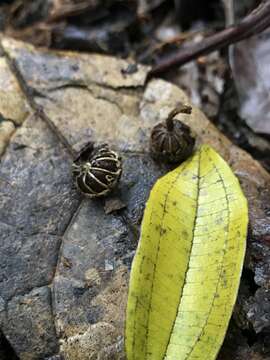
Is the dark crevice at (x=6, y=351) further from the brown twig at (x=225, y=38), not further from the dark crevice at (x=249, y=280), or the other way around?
the brown twig at (x=225, y=38)

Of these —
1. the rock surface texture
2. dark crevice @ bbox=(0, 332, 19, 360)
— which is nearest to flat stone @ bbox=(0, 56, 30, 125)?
the rock surface texture

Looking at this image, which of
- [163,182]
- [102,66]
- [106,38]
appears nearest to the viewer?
[163,182]

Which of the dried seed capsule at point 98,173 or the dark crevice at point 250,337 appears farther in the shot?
the dried seed capsule at point 98,173

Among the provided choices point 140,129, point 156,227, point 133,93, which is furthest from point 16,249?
point 133,93

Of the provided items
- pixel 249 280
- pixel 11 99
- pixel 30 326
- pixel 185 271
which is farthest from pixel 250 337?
Answer: pixel 11 99

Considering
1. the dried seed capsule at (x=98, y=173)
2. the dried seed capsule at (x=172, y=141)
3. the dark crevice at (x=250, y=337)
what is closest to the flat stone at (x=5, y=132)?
the dried seed capsule at (x=98, y=173)

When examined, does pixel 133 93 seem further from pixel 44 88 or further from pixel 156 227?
pixel 156 227

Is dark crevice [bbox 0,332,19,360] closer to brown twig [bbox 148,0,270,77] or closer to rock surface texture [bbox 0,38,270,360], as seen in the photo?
rock surface texture [bbox 0,38,270,360]
